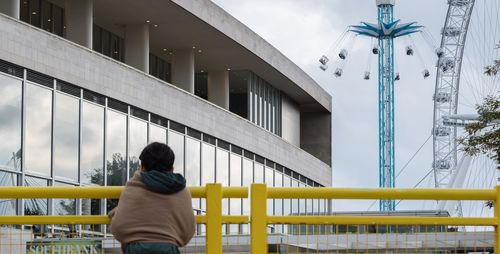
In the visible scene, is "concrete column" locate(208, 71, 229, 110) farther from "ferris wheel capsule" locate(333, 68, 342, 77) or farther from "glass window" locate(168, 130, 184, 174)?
"ferris wheel capsule" locate(333, 68, 342, 77)

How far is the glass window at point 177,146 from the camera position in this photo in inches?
1857

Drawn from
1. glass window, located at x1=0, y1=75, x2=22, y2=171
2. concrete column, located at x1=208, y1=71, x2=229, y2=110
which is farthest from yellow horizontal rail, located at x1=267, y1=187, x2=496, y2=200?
concrete column, located at x1=208, y1=71, x2=229, y2=110

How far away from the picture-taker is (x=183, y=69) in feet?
170

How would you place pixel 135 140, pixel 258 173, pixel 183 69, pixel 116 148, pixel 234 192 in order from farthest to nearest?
pixel 258 173 → pixel 183 69 → pixel 135 140 → pixel 116 148 → pixel 234 192

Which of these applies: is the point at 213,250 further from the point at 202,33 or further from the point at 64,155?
the point at 202,33

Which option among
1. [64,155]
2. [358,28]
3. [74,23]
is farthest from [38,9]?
[358,28]

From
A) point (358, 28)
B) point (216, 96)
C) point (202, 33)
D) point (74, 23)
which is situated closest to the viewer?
point (74, 23)

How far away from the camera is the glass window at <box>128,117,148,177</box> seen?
43375 mm

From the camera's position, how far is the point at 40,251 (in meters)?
10.2

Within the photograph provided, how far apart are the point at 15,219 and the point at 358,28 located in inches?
3070

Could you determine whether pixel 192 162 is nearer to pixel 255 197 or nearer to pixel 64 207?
pixel 64 207

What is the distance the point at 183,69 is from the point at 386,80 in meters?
40.5

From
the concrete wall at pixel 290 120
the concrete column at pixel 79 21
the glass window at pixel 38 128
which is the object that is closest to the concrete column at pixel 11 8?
the glass window at pixel 38 128

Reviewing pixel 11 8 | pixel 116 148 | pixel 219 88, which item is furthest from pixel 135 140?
pixel 219 88
